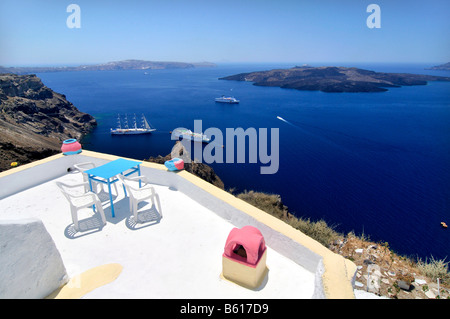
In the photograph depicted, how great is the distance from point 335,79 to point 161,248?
101m

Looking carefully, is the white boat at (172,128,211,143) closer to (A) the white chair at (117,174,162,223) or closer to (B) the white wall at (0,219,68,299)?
(A) the white chair at (117,174,162,223)

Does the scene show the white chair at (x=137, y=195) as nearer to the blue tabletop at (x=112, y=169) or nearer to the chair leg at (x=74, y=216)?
the blue tabletop at (x=112, y=169)

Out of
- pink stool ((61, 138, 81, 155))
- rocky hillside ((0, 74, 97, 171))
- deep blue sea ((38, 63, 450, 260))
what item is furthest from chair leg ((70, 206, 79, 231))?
rocky hillside ((0, 74, 97, 171))

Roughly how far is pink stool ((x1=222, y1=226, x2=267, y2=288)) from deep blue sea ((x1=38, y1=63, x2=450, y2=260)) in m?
14.7

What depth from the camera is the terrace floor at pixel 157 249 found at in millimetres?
2408

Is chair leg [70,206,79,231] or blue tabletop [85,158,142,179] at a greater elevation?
blue tabletop [85,158,142,179]

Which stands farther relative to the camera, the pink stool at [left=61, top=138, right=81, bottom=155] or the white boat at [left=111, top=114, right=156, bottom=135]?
the white boat at [left=111, top=114, right=156, bottom=135]

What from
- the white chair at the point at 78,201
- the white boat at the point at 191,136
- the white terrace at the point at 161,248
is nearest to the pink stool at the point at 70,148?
the white terrace at the point at 161,248

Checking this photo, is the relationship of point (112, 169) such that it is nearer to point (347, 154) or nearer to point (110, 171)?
point (110, 171)

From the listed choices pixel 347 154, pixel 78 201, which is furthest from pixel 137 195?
pixel 347 154

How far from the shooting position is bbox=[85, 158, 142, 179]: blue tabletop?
11.7ft

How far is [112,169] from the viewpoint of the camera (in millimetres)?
3783

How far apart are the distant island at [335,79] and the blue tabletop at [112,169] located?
82.3 m
